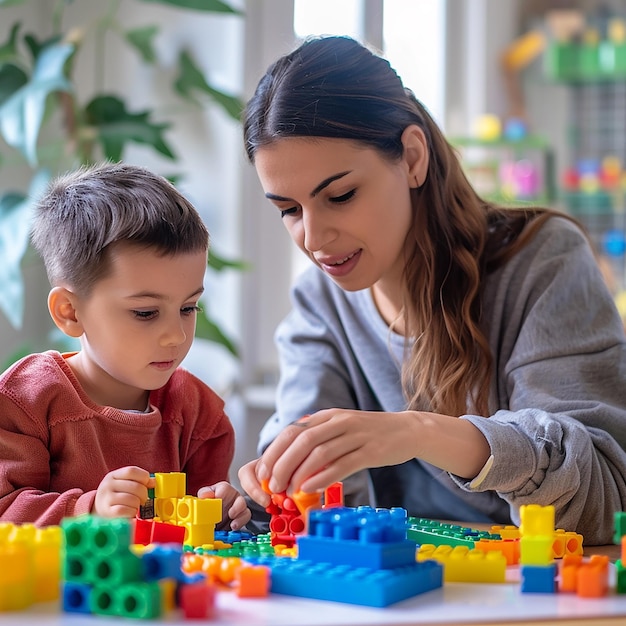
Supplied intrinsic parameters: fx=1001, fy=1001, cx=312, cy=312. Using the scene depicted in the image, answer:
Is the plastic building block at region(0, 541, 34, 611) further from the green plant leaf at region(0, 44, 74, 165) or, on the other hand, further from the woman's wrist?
the green plant leaf at region(0, 44, 74, 165)

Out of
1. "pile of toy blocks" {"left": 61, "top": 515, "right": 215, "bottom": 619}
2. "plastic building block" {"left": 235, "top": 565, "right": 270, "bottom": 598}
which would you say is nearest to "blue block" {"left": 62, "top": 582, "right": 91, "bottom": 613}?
"pile of toy blocks" {"left": 61, "top": 515, "right": 215, "bottom": 619}

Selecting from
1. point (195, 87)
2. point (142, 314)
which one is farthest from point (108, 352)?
point (195, 87)

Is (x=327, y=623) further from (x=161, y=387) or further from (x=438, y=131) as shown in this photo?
(x=438, y=131)

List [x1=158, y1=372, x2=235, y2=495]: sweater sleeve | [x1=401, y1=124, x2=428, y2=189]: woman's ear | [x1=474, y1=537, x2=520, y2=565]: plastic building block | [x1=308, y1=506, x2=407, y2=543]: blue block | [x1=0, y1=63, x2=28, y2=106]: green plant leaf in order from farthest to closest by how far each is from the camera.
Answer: [x1=0, y1=63, x2=28, y2=106]: green plant leaf, [x1=401, y1=124, x2=428, y2=189]: woman's ear, [x1=158, y1=372, x2=235, y2=495]: sweater sleeve, [x1=474, y1=537, x2=520, y2=565]: plastic building block, [x1=308, y1=506, x2=407, y2=543]: blue block

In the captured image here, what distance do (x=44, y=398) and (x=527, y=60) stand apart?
118 inches

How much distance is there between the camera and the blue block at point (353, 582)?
29.0 inches

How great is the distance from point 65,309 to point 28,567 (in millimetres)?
506

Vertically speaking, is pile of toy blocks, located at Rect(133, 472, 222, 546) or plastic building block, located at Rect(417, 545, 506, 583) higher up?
pile of toy blocks, located at Rect(133, 472, 222, 546)

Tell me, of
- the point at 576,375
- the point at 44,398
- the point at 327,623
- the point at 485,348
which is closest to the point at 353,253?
the point at 485,348

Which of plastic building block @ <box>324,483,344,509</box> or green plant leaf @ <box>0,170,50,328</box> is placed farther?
green plant leaf @ <box>0,170,50,328</box>

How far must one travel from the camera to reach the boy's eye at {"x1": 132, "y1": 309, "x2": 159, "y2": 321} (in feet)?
3.75

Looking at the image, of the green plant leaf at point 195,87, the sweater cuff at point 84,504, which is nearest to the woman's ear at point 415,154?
the sweater cuff at point 84,504

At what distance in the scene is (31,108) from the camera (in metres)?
1.90

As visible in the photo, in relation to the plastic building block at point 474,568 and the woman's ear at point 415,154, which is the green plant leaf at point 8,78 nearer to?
the woman's ear at point 415,154
